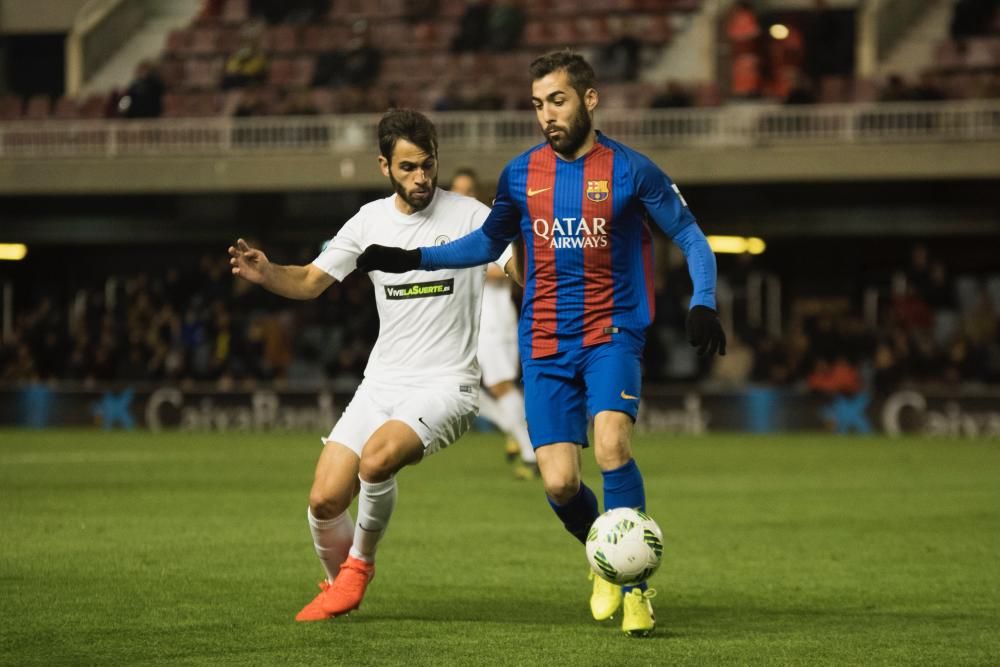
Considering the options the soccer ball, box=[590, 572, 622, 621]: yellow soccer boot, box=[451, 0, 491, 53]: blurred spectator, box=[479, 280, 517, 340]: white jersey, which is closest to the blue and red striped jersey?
the soccer ball

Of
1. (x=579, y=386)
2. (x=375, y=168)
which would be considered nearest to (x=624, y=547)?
(x=579, y=386)

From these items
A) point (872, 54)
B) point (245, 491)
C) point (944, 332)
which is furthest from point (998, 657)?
point (872, 54)

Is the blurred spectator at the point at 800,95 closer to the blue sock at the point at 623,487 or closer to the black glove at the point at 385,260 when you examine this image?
the black glove at the point at 385,260

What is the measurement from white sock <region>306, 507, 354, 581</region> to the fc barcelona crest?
1688mm

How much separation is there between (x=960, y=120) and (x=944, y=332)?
3.16 meters

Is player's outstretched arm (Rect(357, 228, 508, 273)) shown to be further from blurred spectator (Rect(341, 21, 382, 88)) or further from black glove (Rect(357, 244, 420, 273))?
blurred spectator (Rect(341, 21, 382, 88))

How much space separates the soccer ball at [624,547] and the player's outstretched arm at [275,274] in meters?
1.61

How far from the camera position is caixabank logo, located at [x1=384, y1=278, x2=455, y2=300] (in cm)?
701

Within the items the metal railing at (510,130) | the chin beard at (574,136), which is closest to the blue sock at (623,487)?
the chin beard at (574,136)

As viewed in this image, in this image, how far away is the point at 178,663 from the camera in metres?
5.73

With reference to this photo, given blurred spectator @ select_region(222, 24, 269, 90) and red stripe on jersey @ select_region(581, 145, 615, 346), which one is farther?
blurred spectator @ select_region(222, 24, 269, 90)

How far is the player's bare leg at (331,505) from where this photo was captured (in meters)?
6.77

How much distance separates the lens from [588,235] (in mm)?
6531

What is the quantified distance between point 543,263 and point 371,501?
1.19 m
